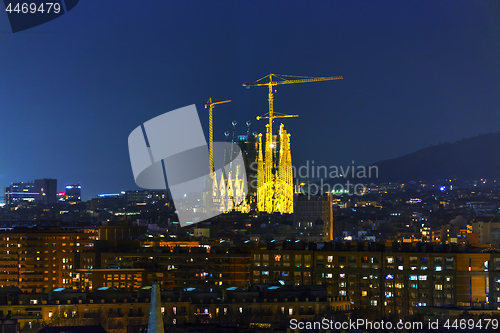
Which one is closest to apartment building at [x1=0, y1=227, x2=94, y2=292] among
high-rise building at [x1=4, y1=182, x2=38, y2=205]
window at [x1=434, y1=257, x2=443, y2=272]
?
window at [x1=434, y1=257, x2=443, y2=272]

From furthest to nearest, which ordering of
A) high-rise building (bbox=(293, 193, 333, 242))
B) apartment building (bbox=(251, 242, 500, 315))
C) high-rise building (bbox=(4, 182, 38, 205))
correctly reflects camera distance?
high-rise building (bbox=(4, 182, 38, 205)), high-rise building (bbox=(293, 193, 333, 242)), apartment building (bbox=(251, 242, 500, 315))

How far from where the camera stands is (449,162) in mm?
146375

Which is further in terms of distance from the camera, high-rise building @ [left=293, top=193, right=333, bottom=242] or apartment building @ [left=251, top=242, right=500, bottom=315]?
high-rise building @ [left=293, top=193, right=333, bottom=242]

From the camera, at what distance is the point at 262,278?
98.2ft

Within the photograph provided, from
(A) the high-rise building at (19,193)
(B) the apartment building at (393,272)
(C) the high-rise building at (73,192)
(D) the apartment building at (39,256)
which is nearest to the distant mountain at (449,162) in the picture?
(C) the high-rise building at (73,192)

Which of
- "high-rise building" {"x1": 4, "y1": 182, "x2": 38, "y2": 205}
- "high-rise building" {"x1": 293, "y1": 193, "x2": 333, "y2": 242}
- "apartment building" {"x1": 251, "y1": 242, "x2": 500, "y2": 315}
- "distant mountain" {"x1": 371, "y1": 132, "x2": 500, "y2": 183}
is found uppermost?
"distant mountain" {"x1": 371, "y1": 132, "x2": 500, "y2": 183}

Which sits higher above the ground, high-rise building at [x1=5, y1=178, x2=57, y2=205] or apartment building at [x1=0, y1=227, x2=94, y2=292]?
high-rise building at [x1=5, y1=178, x2=57, y2=205]

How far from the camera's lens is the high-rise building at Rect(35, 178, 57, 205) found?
96.1m

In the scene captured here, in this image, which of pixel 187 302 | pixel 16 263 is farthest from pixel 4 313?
pixel 16 263

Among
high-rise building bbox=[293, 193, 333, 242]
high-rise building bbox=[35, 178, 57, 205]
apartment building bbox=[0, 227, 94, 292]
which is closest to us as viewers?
apartment building bbox=[0, 227, 94, 292]

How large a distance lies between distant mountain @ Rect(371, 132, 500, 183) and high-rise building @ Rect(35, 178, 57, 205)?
49.3 meters

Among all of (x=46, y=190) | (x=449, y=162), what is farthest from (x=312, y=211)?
(x=449, y=162)

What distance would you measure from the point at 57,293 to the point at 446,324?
9285 millimetres

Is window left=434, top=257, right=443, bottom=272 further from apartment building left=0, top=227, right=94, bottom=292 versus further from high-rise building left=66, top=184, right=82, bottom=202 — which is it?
high-rise building left=66, top=184, right=82, bottom=202
